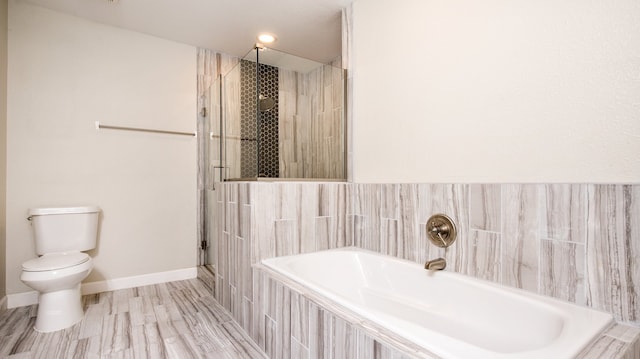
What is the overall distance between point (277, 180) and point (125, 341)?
4.23 feet

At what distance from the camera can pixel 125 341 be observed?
1.73 meters

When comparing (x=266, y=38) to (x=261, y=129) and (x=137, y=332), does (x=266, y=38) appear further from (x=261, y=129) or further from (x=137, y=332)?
(x=137, y=332)

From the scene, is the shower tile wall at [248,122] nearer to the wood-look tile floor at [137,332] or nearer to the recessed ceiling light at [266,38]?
the recessed ceiling light at [266,38]

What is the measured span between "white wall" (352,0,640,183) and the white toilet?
2031 millimetres

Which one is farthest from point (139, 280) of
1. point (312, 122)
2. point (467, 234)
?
point (467, 234)

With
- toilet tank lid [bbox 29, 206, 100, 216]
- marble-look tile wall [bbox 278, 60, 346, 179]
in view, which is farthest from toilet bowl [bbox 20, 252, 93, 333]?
marble-look tile wall [bbox 278, 60, 346, 179]

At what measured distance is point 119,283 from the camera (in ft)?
8.49

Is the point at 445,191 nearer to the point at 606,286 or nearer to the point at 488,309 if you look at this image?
the point at 488,309

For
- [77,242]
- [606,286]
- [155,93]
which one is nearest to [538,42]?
[606,286]

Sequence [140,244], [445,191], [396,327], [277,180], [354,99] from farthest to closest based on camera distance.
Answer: [140,244], [354,99], [277,180], [445,191], [396,327]

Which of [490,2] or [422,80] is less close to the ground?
[490,2]

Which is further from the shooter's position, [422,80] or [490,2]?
[422,80]

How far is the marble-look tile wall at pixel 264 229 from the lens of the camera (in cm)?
179

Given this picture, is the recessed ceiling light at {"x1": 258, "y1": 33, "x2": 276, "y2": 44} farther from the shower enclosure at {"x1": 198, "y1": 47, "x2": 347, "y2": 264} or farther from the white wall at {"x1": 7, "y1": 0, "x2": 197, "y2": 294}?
the white wall at {"x1": 7, "y1": 0, "x2": 197, "y2": 294}
